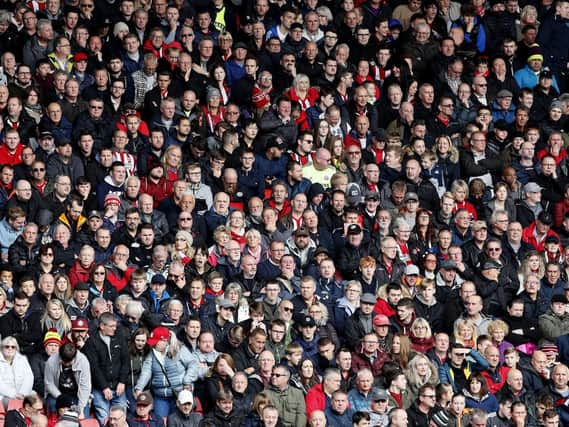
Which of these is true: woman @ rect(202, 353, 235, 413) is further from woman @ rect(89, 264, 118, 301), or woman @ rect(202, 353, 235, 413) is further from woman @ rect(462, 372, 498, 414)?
woman @ rect(462, 372, 498, 414)

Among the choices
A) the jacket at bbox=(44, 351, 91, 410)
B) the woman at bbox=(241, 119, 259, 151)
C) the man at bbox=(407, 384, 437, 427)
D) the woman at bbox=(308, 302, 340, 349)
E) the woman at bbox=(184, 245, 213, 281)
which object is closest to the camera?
the jacket at bbox=(44, 351, 91, 410)

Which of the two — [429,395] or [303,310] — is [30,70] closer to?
[303,310]

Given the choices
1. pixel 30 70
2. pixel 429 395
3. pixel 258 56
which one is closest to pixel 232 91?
pixel 258 56

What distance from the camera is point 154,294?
62.4 feet

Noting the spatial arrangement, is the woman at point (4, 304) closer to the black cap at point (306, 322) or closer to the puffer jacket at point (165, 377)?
the puffer jacket at point (165, 377)

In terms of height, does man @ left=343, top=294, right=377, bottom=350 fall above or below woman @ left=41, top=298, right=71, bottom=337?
below

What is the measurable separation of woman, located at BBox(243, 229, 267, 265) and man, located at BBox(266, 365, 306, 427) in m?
1.93

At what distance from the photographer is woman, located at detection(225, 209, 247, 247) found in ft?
65.9

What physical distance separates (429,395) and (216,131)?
173 inches

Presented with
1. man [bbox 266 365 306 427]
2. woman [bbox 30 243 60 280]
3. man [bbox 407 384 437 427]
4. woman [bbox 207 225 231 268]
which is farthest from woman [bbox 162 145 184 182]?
man [bbox 407 384 437 427]

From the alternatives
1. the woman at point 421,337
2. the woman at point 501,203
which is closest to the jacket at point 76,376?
the woman at point 421,337

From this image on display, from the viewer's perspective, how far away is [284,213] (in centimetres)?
2058

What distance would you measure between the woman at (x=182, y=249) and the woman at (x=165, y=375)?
1539 millimetres

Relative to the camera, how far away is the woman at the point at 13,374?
1758 cm
